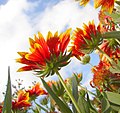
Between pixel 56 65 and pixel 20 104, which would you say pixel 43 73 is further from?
pixel 20 104

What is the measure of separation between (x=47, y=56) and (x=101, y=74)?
0.97ft

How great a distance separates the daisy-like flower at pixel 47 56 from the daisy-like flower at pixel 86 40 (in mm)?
136

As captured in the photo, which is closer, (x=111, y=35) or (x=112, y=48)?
(x=111, y=35)

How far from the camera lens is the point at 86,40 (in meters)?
0.87

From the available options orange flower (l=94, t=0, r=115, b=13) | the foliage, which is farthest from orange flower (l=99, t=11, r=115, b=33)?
orange flower (l=94, t=0, r=115, b=13)

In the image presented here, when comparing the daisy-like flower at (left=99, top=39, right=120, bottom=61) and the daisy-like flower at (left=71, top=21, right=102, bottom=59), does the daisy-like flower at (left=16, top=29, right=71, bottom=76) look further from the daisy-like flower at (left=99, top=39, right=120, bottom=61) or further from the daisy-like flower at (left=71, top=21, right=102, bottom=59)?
the daisy-like flower at (left=99, top=39, right=120, bottom=61)

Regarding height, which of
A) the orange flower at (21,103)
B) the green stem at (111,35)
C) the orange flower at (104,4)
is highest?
the orange flower at (21,103)

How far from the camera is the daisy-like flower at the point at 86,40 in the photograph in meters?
0.86

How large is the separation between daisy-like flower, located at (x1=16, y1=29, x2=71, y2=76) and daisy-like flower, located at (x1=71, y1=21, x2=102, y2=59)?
14 centimetres

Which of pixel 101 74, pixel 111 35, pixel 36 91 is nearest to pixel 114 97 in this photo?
pixel 111 35

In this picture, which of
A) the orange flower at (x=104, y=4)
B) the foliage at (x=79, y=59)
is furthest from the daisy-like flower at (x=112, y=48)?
the orange flower at (x=104, y=4)

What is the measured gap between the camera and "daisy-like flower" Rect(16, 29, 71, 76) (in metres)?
0.69

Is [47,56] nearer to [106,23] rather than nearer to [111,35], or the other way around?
[111,35]

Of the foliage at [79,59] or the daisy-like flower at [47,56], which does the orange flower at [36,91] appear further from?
the daisy-like flower at [47,56]
